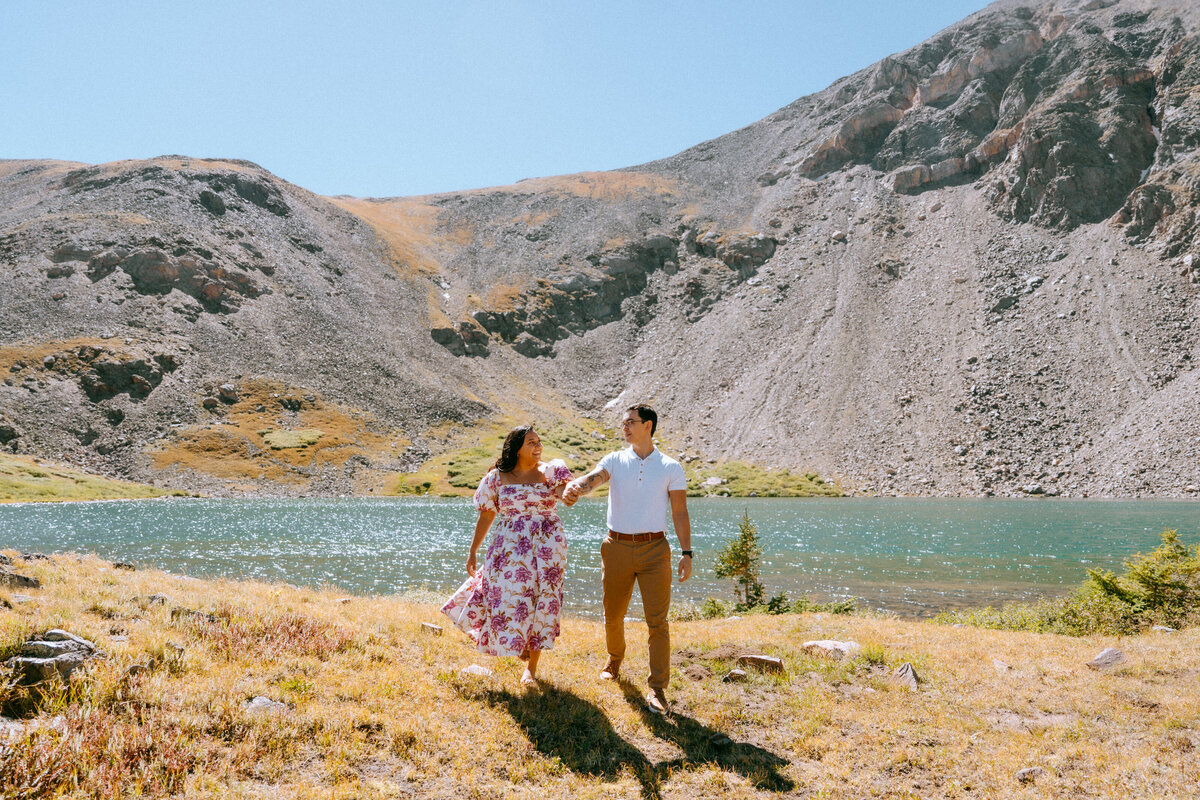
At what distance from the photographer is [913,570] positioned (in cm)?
2909

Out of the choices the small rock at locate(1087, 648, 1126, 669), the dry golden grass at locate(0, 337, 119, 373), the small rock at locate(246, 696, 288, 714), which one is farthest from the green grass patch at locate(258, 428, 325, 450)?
the small rock at locate(1087, 648, 1126, 669)

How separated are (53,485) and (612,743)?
78815 mm

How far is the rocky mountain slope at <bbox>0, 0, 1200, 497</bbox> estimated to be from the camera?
74312 mm

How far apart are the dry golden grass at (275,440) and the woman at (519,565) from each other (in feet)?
250

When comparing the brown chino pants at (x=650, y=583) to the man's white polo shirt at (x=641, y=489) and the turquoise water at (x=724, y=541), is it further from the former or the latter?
the turquoise water at (x=724, y=541)

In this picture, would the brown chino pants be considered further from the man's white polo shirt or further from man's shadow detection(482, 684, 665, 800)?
man's shadow detection(482, 684, 665, 800)

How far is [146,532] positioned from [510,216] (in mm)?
120462

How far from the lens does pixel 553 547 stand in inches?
316

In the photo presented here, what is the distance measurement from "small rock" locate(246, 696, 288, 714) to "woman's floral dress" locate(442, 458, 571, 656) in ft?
7.69

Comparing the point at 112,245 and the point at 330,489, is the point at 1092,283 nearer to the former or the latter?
the point at 330,489

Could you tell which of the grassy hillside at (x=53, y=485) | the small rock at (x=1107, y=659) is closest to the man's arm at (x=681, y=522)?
the small rock at (x=1107, y=659)

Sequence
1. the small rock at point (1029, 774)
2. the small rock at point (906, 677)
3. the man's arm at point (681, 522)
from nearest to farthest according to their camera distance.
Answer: the small rock at point (1029, 774)
the man's arm at point (681, 522)
the small rock at point (906, 677)

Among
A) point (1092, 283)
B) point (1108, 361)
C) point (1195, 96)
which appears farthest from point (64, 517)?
point (1195, 96)

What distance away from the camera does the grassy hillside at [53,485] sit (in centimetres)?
6025
